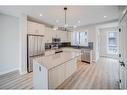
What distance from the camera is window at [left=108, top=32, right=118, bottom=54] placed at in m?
8.64

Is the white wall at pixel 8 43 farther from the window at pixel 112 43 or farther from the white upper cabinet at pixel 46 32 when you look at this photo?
the window at pixel 112 43

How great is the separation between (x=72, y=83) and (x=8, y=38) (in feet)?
11.6

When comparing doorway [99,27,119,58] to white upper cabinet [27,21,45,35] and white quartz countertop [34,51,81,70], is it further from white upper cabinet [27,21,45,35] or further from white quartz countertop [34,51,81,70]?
white quartz countertop [34,51,81,70]

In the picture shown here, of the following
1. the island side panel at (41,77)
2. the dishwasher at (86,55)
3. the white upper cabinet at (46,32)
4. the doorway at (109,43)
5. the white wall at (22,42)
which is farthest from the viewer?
the doorway at (109,43)

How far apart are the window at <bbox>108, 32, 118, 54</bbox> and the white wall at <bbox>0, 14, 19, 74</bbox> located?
22.3 feet

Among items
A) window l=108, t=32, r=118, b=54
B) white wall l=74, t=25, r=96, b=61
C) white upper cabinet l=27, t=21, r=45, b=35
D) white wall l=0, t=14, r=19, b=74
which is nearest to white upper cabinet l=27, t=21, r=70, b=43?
white upper cabinet l=27, t=21, r=45, b=35

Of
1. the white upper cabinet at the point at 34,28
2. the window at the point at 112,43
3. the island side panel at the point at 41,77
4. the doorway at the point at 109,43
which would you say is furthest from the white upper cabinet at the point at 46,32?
the window at the point at 112,43

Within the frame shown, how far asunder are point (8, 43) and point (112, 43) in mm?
7268

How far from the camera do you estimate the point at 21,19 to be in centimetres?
487

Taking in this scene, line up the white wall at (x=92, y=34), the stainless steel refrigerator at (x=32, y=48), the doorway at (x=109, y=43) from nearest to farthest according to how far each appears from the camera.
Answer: the stainless steel refrigerator at (x=32, y=48) → the white wall at (x=92, y=34) → the doorway at (x=109, y=43)

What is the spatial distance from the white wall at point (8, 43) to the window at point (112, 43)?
679cm

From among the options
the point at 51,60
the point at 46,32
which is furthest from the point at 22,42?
the point at 46,32

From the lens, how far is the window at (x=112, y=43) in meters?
8.64
